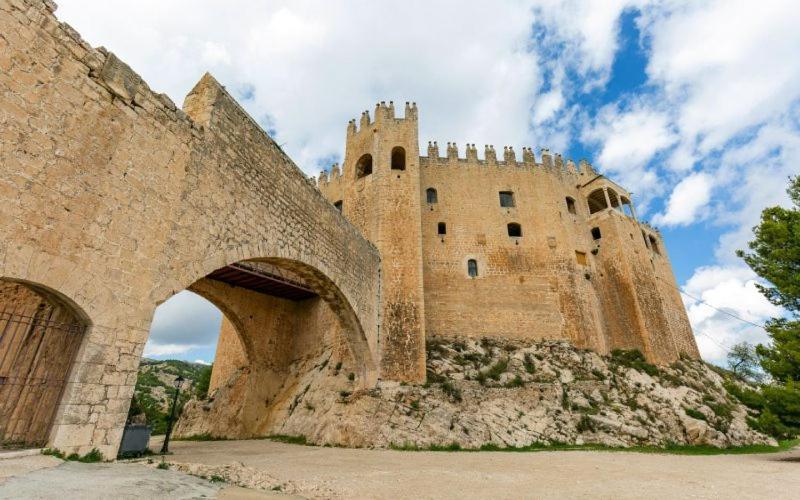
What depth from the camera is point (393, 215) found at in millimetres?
15359

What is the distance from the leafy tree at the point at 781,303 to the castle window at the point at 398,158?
41.2 feet

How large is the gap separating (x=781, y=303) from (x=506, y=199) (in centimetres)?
1201

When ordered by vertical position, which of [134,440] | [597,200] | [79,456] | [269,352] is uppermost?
[597,200]

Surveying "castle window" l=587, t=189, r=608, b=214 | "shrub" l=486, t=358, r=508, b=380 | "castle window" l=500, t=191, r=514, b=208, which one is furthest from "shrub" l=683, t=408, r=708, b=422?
"castle window" l=587, t=189, r=608, b=214

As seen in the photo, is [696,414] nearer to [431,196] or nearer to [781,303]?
[781,303]

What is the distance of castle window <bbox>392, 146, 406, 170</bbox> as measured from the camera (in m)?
17.5

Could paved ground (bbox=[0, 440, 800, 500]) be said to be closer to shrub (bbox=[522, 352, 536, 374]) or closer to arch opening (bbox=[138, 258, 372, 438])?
arch opening (bbox=[138, 258, 372, 438])

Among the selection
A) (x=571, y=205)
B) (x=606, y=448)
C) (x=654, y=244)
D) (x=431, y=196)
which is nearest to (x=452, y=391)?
(x=606, y=448)

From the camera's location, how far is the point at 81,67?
4.75 m

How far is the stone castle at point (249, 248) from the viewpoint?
14.1 feet

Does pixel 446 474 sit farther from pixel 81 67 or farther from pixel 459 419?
pixel 81 67

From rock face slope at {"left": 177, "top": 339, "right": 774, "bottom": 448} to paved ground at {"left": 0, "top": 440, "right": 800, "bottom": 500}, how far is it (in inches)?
87.3

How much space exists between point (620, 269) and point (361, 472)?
695 inches

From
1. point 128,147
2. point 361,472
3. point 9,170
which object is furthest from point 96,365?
point 361,472
